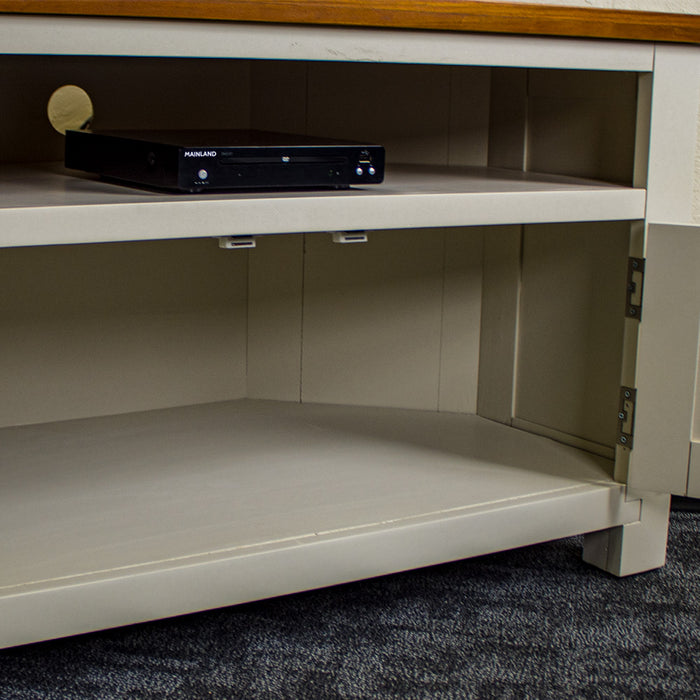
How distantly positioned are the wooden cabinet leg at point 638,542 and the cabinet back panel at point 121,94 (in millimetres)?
753

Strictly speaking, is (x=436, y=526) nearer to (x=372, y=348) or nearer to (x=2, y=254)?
(x=372, y=348)

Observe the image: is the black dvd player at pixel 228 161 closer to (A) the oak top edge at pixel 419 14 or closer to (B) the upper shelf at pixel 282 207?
(B) the upper shelf at pixel 282 207

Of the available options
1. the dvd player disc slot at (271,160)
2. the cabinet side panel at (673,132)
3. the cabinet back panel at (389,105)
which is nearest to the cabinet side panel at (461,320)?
the cabinet back panel at (389,105)

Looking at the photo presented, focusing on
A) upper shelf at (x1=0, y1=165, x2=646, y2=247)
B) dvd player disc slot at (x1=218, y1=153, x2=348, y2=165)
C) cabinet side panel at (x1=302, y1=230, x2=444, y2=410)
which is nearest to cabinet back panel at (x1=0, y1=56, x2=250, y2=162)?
upper shelf at (x1=0, y1=165, x2=646, y2=247)

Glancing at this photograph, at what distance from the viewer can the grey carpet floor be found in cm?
96

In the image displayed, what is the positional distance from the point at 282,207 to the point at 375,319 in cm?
57

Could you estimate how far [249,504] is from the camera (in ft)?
3.61

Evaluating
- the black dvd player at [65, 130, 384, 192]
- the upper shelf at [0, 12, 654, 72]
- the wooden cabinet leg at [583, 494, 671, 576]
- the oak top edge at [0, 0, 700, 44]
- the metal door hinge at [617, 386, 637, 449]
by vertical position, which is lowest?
the wooden cabinet leg at [583, 494, 671, 576]

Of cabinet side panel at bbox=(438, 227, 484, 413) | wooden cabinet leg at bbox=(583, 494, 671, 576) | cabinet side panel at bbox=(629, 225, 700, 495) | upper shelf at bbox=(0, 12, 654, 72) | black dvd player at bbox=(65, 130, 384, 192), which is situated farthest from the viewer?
cabinet side panel at bbox=(438, 227, 484, 413)

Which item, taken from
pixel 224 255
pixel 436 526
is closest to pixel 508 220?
pixel 436 526

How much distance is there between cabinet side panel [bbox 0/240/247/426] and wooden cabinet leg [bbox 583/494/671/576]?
58cm

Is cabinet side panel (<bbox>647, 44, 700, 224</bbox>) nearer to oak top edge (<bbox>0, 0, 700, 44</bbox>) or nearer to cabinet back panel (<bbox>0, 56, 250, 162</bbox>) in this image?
oak top edge (<bbox>0, 0, 700, 44</bbox>)

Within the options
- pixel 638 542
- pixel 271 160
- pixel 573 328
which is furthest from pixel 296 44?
pixel 638 542

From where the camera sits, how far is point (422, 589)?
1.17 meters
